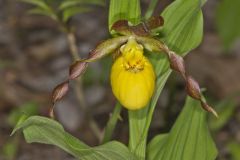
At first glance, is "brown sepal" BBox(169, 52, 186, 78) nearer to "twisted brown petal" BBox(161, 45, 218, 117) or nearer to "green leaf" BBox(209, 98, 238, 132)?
"twisted brown petal" BBox(161, 45, 218, 117)

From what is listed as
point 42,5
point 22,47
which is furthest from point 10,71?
point 42,5

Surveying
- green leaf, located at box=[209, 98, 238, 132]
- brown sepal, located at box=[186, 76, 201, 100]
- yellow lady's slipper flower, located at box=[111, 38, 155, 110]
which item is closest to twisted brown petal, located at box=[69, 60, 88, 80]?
yellow lady's slipper flower, located at box=[111, 38, 155, 110]

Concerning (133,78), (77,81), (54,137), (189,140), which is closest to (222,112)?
(77,81)

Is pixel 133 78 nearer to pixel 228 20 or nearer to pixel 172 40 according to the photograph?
pixel 172 40

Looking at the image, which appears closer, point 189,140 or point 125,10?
point 125,10

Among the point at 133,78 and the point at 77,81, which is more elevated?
the point at 133,78

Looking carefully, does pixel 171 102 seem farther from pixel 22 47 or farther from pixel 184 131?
pixel 22 47

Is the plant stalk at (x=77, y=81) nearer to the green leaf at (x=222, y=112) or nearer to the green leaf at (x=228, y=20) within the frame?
the green leaf at (x=222, y=112)
